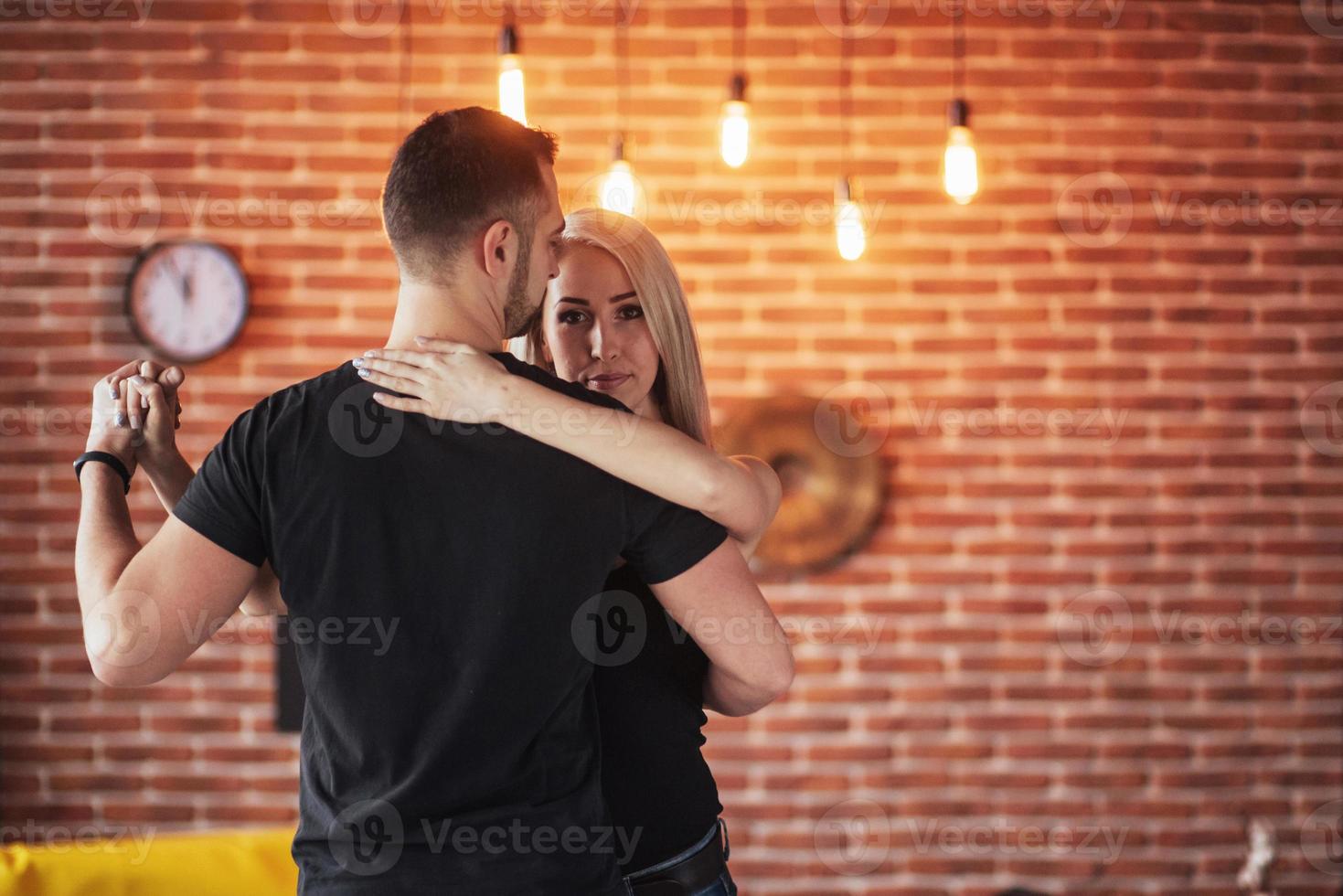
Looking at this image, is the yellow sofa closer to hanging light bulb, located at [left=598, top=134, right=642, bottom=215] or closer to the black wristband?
the black wristband

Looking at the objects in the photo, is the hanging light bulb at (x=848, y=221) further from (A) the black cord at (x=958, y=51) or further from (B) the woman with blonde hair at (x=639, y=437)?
(B) the woman with blonde hair at (x=639, y=437)

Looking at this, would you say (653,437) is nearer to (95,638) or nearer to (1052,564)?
(95,638)

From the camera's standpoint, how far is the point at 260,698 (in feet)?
10.0

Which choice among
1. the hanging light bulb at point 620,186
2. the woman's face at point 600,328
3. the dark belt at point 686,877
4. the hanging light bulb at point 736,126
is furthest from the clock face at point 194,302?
the dark belt at point 686,877

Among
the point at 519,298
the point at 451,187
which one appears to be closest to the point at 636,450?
the point at 519,298

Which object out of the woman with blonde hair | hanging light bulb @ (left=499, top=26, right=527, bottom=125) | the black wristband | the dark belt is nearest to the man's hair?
the woman with blonde hair

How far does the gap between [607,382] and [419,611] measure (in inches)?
29.2

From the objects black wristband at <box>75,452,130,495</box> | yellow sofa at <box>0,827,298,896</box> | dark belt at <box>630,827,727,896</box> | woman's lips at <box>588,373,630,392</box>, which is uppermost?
woman's lips at <box>588,373,630,392</box>

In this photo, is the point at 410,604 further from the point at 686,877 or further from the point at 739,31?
the point at 739,31

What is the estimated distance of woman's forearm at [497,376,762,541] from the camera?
112 cm

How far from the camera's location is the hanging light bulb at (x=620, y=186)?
2.56 metres

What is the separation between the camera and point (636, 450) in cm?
116

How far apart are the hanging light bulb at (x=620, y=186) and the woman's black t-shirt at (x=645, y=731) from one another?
53.1 inches

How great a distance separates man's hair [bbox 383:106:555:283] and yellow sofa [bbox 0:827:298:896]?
1.24 metres
